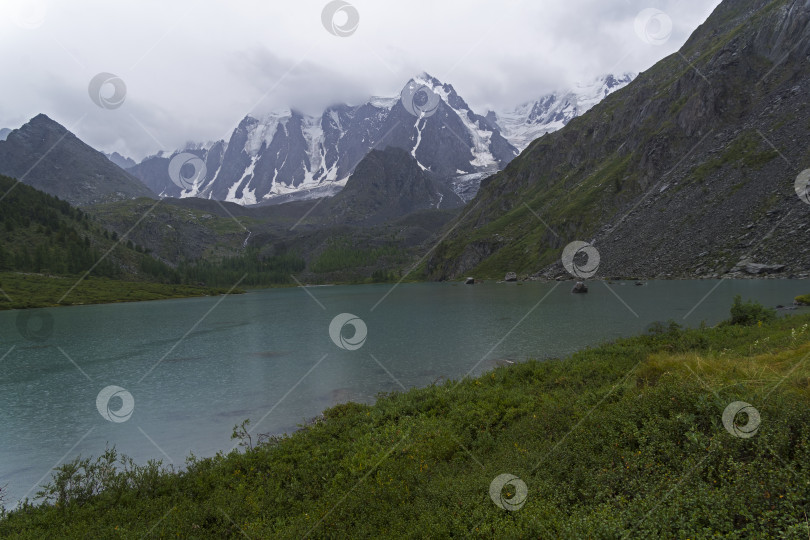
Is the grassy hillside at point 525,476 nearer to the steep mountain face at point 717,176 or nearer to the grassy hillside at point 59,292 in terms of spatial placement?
the steep mountain face at point 717,176

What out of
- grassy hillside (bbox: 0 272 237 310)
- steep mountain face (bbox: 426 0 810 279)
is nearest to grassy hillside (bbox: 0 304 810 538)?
steep mountain face (bbox: 426 0 810 279)

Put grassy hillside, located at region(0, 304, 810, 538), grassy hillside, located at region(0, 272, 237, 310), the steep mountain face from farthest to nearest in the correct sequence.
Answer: grassy hillside, located at region(0, 272, 237, 310) < the steep mountain face < grassy hillside, located at region(0, 304, 810, 538)

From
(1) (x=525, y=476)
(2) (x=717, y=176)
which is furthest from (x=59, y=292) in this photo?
(2) (x=717, y=176)

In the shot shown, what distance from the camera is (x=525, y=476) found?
1071 cm

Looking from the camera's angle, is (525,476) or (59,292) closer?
(525,476)

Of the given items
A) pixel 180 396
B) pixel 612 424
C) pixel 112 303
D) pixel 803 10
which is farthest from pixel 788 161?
pixel 112 303

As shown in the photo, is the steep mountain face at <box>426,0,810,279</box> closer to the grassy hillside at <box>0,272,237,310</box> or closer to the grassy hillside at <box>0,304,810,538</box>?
the grassy hillside at <box>0,304,810,538</box>

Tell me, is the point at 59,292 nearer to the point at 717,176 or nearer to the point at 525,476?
the point at 525,476

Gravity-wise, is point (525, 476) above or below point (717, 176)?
below

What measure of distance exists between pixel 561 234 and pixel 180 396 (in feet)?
588

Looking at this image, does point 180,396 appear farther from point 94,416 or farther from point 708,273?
point 708,273

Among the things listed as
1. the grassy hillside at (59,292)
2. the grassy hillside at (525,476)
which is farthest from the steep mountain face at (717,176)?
the grassy hillside at (59,292)

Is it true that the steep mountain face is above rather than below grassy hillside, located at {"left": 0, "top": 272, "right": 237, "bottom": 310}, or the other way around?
above

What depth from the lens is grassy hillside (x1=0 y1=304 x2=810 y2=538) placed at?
7688 mm
